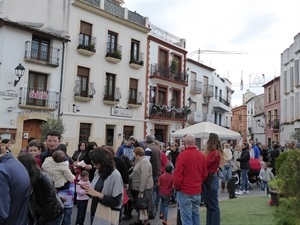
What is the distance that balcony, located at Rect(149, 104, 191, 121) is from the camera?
2411 centimetres

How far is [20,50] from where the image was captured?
16.6 m

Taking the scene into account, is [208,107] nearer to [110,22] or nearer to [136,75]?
[136,75]

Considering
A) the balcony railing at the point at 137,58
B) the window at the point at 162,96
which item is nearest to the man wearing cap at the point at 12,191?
the balcony railing at the point at 137,58

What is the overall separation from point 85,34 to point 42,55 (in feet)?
11.2

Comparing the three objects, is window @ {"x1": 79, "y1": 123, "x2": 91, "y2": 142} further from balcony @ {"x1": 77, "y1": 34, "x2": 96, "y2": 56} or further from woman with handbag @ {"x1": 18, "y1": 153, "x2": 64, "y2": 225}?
woman with handbag @ {"x1": 18, "y1": 153, "x2": 64, "y2": 225}

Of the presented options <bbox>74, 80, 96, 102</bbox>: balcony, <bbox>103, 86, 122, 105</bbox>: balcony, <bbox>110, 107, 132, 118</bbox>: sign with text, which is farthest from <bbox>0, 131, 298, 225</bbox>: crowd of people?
<bbox>110, 107, 132, 118</bbox>: sign with text

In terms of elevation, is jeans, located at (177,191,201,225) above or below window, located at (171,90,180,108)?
below

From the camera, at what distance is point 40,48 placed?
17469 mm

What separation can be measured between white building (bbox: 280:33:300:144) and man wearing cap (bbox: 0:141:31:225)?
87.5ft

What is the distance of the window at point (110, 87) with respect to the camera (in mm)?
21000

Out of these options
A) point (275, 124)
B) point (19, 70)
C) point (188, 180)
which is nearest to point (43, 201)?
point (188, 180)

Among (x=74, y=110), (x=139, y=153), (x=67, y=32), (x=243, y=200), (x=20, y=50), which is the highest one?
(x=67, y=32)

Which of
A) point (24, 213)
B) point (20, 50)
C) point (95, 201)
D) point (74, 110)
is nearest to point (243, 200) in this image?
point (95, 201)

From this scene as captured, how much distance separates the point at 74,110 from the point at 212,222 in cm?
1395
